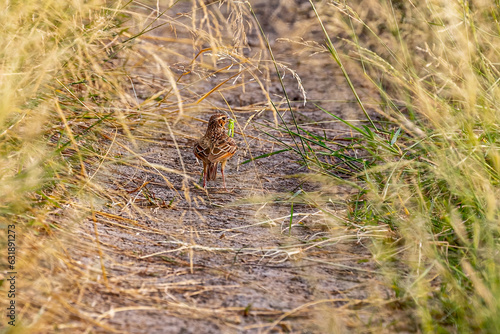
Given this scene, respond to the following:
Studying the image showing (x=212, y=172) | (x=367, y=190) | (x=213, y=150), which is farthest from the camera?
(x=212, y=172)

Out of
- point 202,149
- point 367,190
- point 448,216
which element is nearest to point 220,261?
point 367,190

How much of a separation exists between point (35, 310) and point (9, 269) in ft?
0.81

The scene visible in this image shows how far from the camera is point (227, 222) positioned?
300 centimetres

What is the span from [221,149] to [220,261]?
1.20m

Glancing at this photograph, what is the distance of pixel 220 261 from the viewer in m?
2.48

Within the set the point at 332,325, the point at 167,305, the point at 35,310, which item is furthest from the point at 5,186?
the point at 332,325

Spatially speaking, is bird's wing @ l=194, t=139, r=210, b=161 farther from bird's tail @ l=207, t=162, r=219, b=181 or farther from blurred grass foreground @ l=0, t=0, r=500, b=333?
blurred grass foreground @ l=0, t=0, r=500, b=333

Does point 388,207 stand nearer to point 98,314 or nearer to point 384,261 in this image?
point 384,261

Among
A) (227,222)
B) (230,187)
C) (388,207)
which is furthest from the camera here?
(230,187)

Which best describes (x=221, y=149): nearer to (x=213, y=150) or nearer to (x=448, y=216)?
(x=213, y=150)

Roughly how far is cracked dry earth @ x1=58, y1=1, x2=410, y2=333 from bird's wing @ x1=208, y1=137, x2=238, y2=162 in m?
0.21

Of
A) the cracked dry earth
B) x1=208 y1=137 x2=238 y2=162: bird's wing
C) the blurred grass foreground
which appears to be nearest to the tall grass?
the blurred grass foreground

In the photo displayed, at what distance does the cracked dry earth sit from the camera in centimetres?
196

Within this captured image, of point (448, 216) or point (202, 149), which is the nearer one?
point (448, 216)
